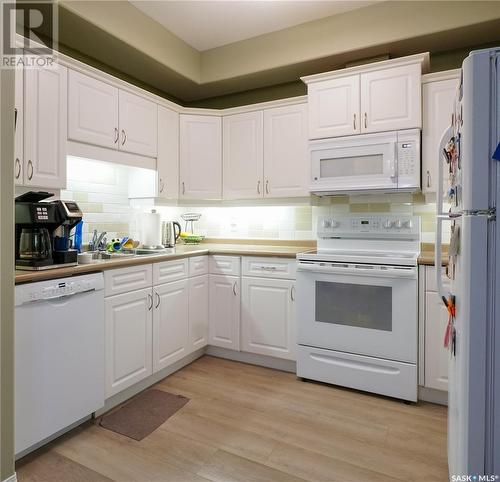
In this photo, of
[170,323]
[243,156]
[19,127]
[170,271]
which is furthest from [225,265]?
[19,127]

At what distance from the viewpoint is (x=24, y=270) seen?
72.4 inches

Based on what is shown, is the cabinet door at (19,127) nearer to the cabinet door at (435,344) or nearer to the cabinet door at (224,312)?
the cabinet door at (224,312)

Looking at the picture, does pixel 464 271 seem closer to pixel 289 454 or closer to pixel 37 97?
pixel 289 454

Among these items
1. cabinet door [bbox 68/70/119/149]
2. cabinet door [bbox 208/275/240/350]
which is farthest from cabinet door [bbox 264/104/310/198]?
cabinet door [bbox 68/70/119/149]

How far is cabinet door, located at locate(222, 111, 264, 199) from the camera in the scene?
10.8ft

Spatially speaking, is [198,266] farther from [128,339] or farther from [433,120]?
[433,120]

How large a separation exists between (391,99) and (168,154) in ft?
6.22

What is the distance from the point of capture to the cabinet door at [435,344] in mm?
2279

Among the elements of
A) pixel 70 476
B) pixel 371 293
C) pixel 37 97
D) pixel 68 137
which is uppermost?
pixel 37 97

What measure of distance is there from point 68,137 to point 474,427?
2.56m

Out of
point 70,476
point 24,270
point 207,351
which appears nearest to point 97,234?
point 24,270

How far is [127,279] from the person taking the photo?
2.30 m

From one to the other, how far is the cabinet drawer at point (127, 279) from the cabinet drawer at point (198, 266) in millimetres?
478

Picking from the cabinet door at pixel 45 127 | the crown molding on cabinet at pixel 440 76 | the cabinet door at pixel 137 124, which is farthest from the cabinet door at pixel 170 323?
the crown molding on cabinet at pixel 440 76
